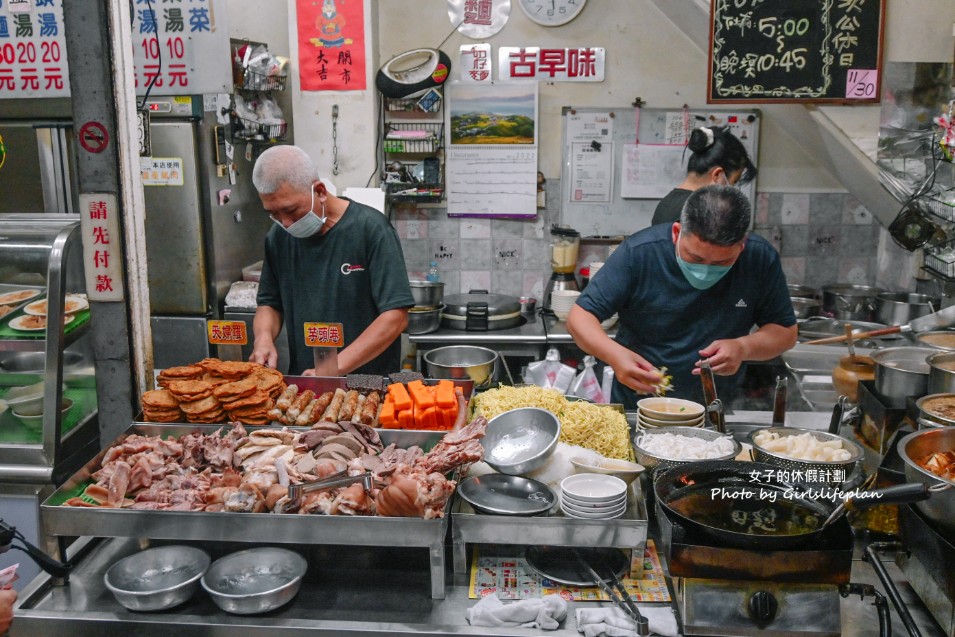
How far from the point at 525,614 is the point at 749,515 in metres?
0.62

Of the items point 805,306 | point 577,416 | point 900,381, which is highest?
point 900,381

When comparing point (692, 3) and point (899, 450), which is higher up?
point (692, 3)

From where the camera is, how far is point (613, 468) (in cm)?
220

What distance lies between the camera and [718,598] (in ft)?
6.04

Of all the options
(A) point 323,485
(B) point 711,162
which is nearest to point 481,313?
(B) point 711,162

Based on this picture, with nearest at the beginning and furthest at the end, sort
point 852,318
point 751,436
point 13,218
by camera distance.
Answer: point 751,436, point 13,218, point 852,318

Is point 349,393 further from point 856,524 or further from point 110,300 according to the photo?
point 856,524

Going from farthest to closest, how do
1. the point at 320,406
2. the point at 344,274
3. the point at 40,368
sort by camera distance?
the point at 344,274 < the point at 40,368 < the point at 320,406

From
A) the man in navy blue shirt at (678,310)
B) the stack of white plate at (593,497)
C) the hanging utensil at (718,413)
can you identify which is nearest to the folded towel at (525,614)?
the stack of white plate at (593,497)

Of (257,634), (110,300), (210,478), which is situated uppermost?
(110,300)

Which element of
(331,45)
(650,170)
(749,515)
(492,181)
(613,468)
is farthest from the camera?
(492,181)

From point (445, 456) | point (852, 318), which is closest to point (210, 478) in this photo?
point (445, 456)

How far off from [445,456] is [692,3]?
3920mm

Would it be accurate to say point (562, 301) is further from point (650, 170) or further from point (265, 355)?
point (265, 355)
